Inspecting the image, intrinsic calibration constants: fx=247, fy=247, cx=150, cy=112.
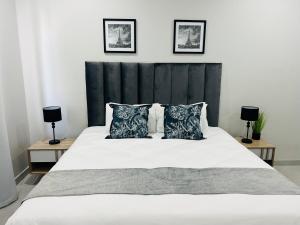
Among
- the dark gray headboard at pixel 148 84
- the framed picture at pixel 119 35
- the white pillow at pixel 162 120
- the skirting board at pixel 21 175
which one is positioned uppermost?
the framed picture at pixel 119 35

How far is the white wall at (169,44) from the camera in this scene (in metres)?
3.04

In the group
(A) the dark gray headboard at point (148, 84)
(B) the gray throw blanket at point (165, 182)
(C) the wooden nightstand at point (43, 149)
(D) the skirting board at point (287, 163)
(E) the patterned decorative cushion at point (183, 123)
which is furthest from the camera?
(D) the skirting board at point (287, 163)

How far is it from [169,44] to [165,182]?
1.97 metres

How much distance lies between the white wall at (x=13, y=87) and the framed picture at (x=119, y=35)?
3.56ft

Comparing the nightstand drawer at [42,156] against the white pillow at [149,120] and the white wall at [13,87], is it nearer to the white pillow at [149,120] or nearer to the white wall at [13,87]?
the white wall at [13,87]

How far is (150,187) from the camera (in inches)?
65.7

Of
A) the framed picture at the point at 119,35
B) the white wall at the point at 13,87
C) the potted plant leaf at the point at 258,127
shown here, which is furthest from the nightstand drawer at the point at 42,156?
the potted plant leaf at the point at 258,127

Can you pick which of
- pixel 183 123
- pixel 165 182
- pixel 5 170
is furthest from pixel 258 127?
pixel 5 170

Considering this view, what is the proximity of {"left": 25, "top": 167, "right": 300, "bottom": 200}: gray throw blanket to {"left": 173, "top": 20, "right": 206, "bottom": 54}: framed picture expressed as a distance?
5.73ft

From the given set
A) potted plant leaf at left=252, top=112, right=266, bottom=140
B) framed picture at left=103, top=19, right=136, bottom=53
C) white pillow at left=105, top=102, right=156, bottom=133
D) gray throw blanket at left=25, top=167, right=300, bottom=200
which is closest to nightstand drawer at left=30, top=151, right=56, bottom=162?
white pillow at left=105, top=102, right=156, bottom=133

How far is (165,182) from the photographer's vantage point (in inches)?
68.8

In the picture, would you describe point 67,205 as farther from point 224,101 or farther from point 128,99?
point 224,101

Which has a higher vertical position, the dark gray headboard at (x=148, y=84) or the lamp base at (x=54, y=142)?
the dark gray headboard at (x=148, y=84)

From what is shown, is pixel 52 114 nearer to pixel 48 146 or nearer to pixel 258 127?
pixel 48 146
